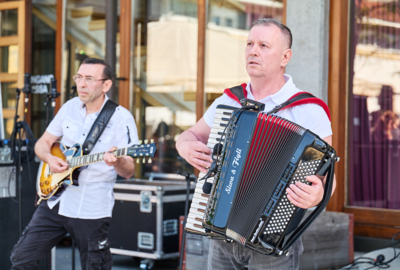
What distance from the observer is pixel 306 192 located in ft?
7.22

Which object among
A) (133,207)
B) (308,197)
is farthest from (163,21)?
(308,197)

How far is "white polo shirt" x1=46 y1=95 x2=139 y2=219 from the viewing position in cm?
384

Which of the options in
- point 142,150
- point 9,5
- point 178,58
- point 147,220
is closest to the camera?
point 142,150

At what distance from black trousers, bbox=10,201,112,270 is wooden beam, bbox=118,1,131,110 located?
317 centimetres

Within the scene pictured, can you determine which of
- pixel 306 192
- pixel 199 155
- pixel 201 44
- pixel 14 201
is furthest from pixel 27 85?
pixel 306 192

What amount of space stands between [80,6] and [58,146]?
422cm

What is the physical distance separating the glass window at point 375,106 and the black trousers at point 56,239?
2.66 m

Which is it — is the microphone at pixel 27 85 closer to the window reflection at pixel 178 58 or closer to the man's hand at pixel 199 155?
the window reflection at pixel 178 58

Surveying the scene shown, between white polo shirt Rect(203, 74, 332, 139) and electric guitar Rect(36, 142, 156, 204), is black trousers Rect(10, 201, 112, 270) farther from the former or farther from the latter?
white polo shirt Rect(203, 74, 332, 139)

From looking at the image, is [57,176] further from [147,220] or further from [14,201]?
[147,220]

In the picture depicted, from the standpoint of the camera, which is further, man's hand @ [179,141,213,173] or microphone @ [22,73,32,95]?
microphone @ [22,73,32,95]

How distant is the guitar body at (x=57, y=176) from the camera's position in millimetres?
3922

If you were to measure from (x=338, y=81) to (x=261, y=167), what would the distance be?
3193mm

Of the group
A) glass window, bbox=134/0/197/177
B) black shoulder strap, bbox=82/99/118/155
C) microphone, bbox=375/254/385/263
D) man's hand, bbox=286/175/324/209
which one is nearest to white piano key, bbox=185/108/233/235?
man's hand, bbox=286/175/324/209
